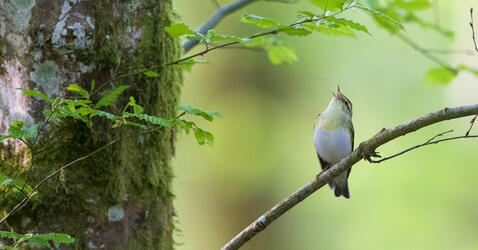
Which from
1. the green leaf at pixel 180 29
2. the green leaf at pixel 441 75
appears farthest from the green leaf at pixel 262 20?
the green leaf at pixel 441 75

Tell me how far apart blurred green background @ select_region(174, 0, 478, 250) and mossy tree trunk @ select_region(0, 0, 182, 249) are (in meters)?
6.77

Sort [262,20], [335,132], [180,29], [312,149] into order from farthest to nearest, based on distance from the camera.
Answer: [312,149]
[335,132]
[262,20]
[180,29]

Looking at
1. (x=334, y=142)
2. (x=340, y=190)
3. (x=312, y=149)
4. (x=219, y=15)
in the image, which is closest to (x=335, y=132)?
A: (x=334, y=142)

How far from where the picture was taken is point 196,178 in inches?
411

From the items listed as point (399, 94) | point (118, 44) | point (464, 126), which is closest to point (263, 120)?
point (399, 94)

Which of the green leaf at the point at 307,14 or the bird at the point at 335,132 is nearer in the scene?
the green leaf at the point at 307,14

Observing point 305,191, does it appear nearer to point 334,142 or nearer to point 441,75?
point 441,75

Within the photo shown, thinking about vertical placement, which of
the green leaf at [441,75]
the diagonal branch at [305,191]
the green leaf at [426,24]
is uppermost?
the green leaf at [426,24]

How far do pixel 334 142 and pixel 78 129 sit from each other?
2.70m

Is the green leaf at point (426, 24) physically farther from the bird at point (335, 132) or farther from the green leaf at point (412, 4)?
the bird at point (335, 132)

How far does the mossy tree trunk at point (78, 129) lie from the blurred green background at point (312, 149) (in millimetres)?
6774

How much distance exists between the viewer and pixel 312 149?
37.5 feet

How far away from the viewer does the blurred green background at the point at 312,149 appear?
1006 cm

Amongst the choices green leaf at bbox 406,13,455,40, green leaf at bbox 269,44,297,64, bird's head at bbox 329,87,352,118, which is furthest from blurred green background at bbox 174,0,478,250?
green leaf at bbox 406,13,455,40
